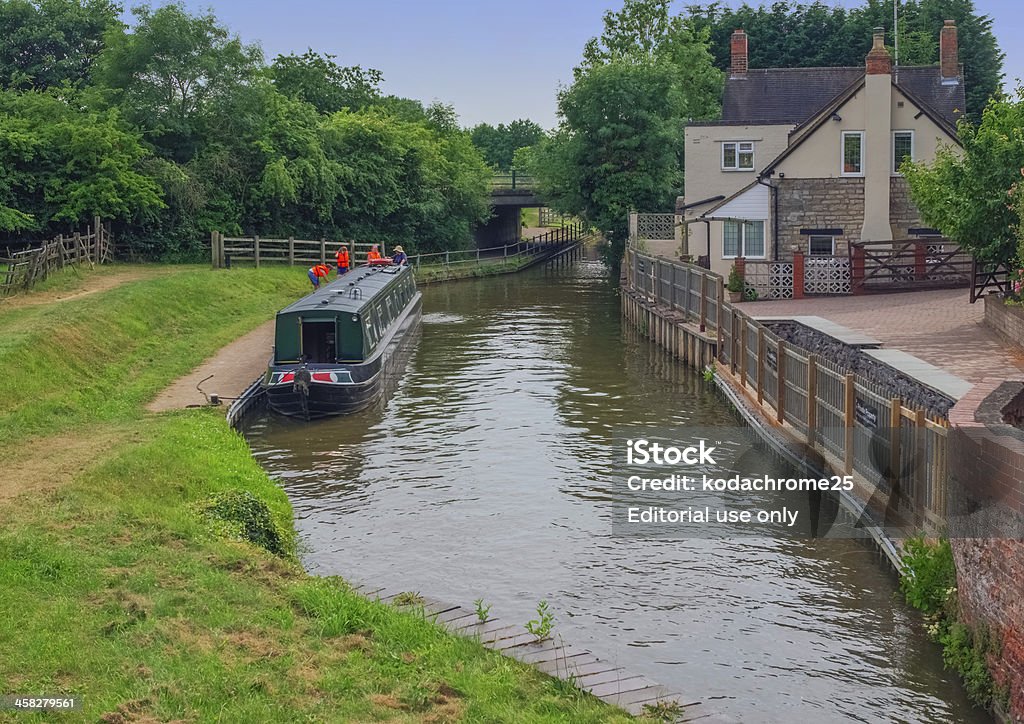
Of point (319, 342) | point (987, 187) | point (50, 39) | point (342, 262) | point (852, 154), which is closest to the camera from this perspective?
point (987, 187)

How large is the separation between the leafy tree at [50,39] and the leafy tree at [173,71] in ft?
42.0

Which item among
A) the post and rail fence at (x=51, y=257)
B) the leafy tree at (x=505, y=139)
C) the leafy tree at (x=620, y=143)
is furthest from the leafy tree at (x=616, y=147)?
the leafy tree at (x=505, y=139)

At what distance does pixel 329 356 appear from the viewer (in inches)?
1045

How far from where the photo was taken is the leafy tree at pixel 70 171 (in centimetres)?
4525

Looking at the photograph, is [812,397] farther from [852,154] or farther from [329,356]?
[852,154]

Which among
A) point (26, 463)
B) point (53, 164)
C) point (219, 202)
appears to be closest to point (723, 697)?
point (26, 463)

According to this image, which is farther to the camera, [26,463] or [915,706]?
[26,463]

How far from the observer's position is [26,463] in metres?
17.3

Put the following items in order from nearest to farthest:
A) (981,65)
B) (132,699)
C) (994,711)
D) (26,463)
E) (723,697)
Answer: (132,699) < (994,711) < (723,697) < (26,463) < (981,65)

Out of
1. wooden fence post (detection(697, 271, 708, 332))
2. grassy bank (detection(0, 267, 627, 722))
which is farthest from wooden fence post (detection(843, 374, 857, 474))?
wooden fence post (detection(697, 271, 708, 332))

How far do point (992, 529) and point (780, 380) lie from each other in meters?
9.93

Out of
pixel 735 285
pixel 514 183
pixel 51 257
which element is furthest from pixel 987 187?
Answer: pixel 514 183

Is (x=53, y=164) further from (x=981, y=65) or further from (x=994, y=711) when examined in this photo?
(x=981, y=65)

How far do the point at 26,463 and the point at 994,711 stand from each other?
1291 cm
